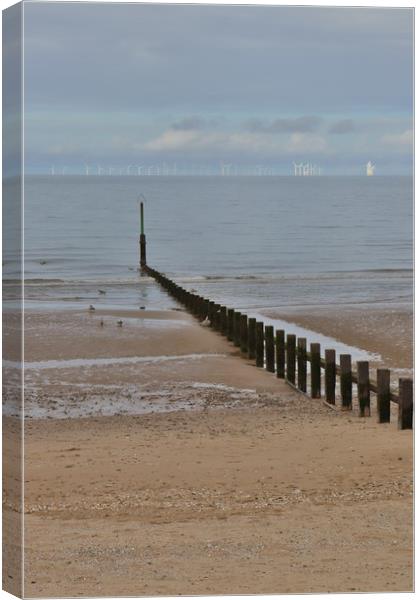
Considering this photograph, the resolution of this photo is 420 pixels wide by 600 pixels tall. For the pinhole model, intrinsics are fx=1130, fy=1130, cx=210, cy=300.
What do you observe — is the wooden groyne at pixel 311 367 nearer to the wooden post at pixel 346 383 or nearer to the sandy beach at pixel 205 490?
the wooden post at pixel 346 383

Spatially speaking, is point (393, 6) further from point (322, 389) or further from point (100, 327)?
point (100, 327)

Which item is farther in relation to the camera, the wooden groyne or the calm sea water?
the calm sea water

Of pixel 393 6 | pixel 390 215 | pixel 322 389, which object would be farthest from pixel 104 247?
pixel 393 6

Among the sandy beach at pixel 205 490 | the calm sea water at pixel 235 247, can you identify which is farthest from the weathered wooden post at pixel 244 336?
the calm sea water at pixel 235 247

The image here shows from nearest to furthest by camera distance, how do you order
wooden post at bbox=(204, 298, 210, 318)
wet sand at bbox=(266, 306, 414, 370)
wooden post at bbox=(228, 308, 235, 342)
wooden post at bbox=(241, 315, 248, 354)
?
wet sand at bbox=(266, 306, 414, 370), wooden post at bbox=(241, 315, 248, 354), wooden post at bbox=(228, 308, 235, 342), wooden post at bbox=(204, 298, 210, 318)

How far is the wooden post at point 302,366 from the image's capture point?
12.8 metres

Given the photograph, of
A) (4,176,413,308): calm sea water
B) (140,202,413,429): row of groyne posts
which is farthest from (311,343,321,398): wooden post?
(4,176,413,308): calm sea water

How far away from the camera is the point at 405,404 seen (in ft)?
31.6

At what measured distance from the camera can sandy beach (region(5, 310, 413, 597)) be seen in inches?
248

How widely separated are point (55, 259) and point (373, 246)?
1097cm

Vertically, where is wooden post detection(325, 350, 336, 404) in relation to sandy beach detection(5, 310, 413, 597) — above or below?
above

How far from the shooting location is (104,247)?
1665 inches

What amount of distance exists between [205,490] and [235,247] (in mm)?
37974

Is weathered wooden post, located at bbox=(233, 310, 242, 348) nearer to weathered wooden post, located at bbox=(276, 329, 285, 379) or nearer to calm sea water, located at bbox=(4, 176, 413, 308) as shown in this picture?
weathered wooden post, located at bbox=(276, 329, 285, 379)
